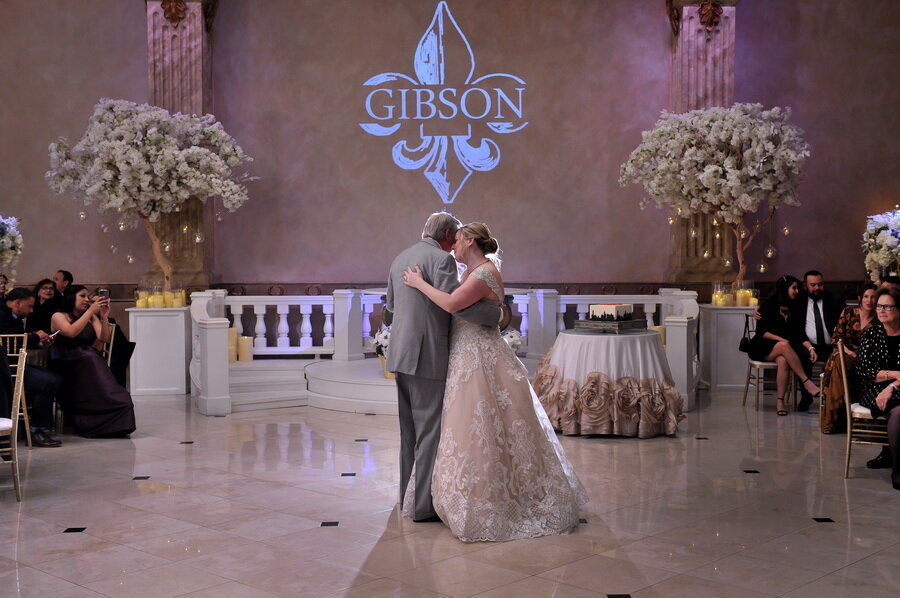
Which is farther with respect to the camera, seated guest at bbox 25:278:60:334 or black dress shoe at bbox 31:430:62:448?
seated guest at bbox 25:278:60:334

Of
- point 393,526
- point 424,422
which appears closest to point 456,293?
point 424,422

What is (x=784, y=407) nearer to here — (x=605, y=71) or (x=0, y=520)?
(x=605, y=71)

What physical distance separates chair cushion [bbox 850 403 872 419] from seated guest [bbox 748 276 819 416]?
2.50m

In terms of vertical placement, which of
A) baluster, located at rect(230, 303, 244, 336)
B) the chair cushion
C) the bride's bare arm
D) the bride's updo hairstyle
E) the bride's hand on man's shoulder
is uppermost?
the bride's updo hairstyle

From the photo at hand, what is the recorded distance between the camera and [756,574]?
4180 mm

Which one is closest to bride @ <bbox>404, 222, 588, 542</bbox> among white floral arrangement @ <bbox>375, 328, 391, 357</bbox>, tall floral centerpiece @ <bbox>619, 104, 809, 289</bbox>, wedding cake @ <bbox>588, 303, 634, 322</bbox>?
wedding cake @ <bbox>588, 303, 634, 322</bbox>

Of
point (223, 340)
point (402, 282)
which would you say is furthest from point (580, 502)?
point (223, 340)

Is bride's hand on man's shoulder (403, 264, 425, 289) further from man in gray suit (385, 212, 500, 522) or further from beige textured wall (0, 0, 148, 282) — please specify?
beige textured wall (0, 0, 148, 282)

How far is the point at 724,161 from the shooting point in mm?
9578

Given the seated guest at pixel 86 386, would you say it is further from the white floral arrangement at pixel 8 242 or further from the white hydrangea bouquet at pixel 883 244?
the white hydrangea bouquet at pixel 883 244

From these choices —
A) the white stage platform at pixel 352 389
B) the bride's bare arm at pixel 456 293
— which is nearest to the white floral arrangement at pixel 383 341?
the white stage platform at pixel 352 389

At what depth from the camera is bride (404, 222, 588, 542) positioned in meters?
4.73

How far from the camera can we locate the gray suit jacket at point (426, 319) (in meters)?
4.92

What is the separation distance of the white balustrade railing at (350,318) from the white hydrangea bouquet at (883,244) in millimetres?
1631
